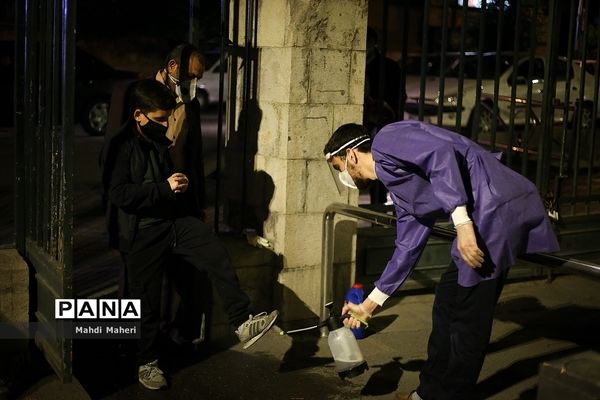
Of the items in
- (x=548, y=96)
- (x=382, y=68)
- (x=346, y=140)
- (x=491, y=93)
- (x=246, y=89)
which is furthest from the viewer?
(x=491, y=93)

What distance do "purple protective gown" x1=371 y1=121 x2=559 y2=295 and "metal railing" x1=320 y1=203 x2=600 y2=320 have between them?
148 millimetres

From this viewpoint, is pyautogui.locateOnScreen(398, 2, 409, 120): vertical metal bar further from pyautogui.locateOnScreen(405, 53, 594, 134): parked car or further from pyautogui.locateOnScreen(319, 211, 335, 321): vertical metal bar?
pyautogui.locateOnScreen(405, 53, 594, 134): parked car

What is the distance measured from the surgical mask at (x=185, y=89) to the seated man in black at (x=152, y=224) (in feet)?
1.07

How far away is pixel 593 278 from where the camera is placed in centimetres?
397

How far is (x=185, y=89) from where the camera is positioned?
5453mm

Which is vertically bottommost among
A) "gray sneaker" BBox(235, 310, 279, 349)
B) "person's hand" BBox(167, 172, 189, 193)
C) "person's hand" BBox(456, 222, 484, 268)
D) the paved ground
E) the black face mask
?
the paved ground

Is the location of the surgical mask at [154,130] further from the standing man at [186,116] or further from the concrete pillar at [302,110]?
the concrete pillar at [302,110]

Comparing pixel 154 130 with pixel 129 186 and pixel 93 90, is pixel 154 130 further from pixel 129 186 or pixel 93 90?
Answer: pixel 93 90

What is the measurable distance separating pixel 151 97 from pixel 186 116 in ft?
1.67

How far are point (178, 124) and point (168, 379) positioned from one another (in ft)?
5.05

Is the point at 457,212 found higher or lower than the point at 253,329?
higher

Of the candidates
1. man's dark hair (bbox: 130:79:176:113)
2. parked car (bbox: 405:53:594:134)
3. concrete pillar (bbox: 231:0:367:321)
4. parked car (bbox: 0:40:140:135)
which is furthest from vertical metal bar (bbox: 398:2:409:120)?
parked car (bbox: 0:40:140:135)

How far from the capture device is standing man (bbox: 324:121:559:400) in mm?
4109

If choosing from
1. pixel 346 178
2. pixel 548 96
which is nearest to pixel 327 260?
pixel 346 178
